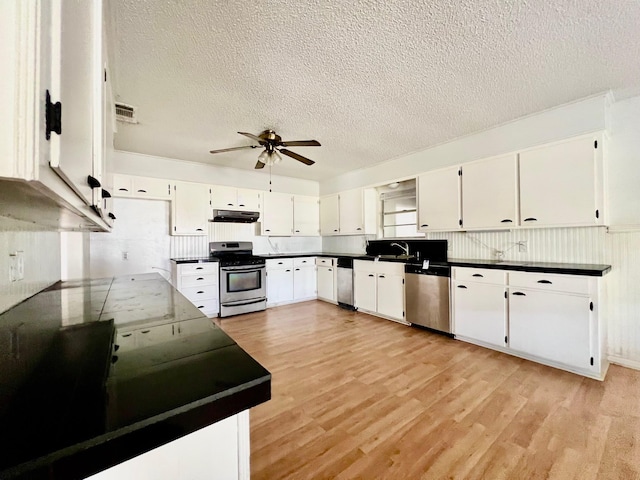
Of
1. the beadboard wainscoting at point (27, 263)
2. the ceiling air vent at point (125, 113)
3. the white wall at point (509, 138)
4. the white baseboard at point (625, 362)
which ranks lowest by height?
the white baseboard at point (625, 362)

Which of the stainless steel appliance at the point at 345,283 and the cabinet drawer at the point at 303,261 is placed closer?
the stainless steel appliance at the point at 345,283

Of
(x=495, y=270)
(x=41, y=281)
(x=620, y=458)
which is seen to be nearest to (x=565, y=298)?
(x=495, y=270)

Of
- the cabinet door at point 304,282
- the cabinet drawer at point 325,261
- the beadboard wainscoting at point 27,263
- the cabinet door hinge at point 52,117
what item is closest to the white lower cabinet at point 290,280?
the cabinet door at point 304,282

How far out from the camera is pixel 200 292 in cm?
402

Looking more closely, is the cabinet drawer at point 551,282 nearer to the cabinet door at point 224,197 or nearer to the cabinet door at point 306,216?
the cabinet door at point 306,216

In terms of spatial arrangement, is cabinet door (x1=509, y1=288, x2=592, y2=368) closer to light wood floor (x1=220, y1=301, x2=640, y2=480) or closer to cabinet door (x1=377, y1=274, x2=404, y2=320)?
light wood floor (x1=220, y1=301, x2=640, y2=480)

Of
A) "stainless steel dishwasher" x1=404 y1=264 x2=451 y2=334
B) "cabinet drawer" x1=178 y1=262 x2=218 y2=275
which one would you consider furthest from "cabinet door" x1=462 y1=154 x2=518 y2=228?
"cabinet drawer" x1=178 y1=262 x2=218 y2=275

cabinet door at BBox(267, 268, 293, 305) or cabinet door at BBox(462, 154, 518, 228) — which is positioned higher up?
cabinet door at BBox(462, 154, 518, 228)

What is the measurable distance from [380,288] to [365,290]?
31 cm

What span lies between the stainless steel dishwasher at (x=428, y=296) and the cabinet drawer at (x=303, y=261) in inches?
82.2

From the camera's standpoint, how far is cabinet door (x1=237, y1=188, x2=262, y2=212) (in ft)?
15.4

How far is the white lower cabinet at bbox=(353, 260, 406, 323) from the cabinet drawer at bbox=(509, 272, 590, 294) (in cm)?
136

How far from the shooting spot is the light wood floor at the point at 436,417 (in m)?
1.42

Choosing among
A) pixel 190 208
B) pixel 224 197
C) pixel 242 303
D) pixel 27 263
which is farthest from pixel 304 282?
pixel 27 263
